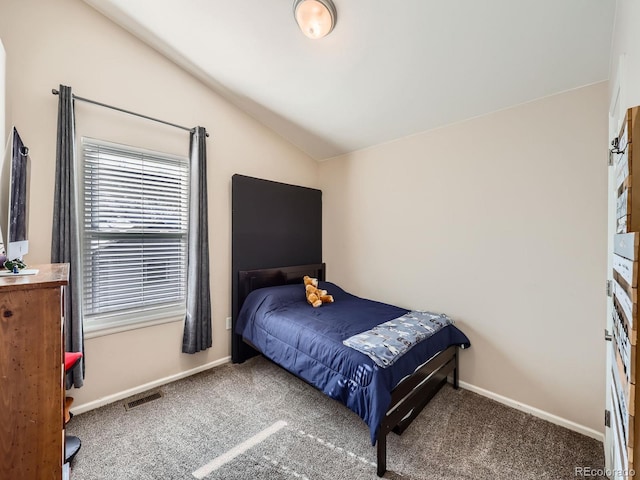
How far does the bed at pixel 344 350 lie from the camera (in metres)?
1.62

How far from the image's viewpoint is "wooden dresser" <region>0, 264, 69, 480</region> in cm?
82

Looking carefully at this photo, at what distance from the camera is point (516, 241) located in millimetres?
2154

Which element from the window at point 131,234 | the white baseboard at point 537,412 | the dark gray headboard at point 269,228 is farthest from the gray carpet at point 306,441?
the dark gray headboard at point 269,228

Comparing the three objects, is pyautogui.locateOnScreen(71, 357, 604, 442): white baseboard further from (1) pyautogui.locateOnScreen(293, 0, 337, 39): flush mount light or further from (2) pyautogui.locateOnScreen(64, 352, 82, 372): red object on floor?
(1) pyautogui.locateOnScreen(293, 0, 337, 39): flush mount light

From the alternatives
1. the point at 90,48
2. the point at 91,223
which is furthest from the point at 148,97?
the point at 91,223

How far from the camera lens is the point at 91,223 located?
2150 mm

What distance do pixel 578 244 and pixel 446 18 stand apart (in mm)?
1695

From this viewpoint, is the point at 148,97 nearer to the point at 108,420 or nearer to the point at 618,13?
the point at 108,420

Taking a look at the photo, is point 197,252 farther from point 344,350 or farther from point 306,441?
point 306,441

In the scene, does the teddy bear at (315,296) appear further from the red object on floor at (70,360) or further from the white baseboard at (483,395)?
the red object on floor at (70,360)

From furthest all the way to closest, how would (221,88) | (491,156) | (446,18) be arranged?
(221,88)
(491,156)
(446,18)

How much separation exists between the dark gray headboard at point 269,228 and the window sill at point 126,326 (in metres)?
0.55

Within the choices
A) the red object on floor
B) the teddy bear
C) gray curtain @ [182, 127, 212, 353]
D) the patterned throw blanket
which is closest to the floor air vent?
gray curtain @ [182, 127, 212, 353]

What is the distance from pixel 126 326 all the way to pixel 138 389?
541 mm
